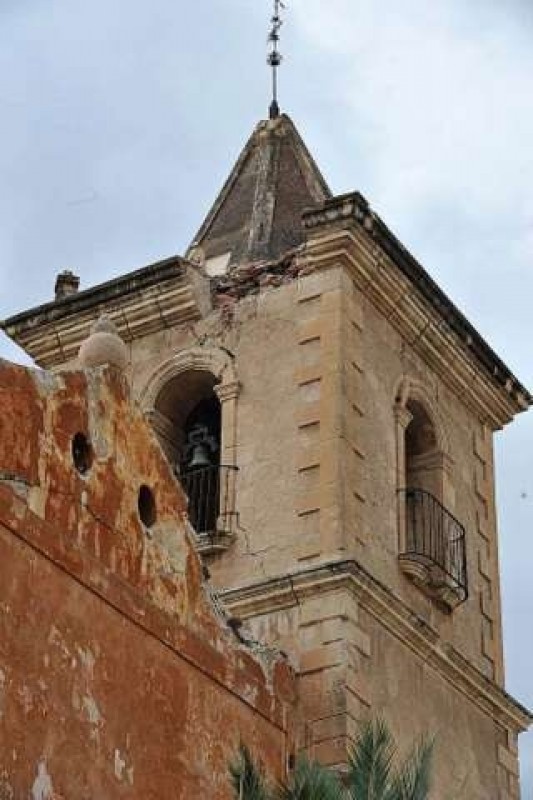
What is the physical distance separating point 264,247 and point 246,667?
A: 5596 millimetres

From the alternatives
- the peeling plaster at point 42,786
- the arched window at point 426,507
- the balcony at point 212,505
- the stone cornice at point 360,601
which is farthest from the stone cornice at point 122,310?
the peeling plaster at point 42,786

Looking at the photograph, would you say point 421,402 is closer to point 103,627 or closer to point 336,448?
point 336,448

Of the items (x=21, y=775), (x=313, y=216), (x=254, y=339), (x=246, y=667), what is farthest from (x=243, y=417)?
(x=21, y=775)

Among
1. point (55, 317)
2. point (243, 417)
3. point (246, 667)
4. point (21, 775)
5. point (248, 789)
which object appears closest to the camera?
point (248, 789)

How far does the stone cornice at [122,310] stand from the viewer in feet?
62.5

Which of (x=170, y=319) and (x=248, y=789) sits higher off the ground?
(x=170, y=319)

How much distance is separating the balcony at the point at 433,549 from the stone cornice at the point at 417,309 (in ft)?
5.16

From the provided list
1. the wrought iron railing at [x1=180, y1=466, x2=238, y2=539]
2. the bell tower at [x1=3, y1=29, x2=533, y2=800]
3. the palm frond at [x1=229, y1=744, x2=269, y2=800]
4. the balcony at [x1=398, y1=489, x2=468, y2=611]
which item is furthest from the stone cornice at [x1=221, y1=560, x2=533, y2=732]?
the palm frond at [x1=229, y1=744, x2=269, y2=800]

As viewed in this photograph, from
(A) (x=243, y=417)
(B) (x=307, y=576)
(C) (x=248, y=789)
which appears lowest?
(C) (x=248, y=789)

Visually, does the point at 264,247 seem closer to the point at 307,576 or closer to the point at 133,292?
the point at 133,292

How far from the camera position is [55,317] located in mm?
19609

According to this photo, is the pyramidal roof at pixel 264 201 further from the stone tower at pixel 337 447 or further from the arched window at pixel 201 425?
the arched window at pixel 201 425

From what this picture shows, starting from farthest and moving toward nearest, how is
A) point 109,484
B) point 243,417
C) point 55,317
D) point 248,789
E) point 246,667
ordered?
point 55,317, point 243,417, point 246,667, point 109,484, point 248,789

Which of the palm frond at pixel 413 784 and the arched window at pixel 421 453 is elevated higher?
the arched window at pixel 421 453
